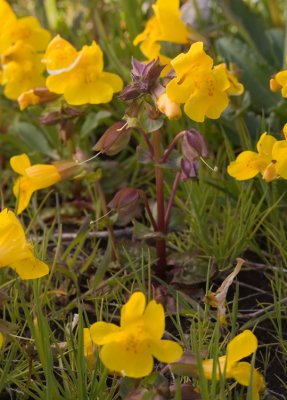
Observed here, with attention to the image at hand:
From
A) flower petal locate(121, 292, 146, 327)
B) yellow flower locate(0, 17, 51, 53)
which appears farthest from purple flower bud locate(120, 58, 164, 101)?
yellow flower locate(0, 17, 51, 53)

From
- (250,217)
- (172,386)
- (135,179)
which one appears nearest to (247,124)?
(135,179)

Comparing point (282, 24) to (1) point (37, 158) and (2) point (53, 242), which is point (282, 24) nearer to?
(1) point (37, 158)

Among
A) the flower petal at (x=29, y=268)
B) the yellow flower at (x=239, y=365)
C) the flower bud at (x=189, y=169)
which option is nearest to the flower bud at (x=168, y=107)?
the flower bud at (x=189, y=169)

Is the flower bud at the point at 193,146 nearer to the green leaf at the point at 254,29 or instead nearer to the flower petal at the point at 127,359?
the flower petal at the point at 127,359

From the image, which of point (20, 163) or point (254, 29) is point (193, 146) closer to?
point (20, 163)

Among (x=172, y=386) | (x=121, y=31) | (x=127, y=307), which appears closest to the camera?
(x=127, y=307)

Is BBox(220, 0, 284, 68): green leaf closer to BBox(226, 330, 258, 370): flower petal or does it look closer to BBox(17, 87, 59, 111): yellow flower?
BBox(17, 87, 59, 111): yellow flower
